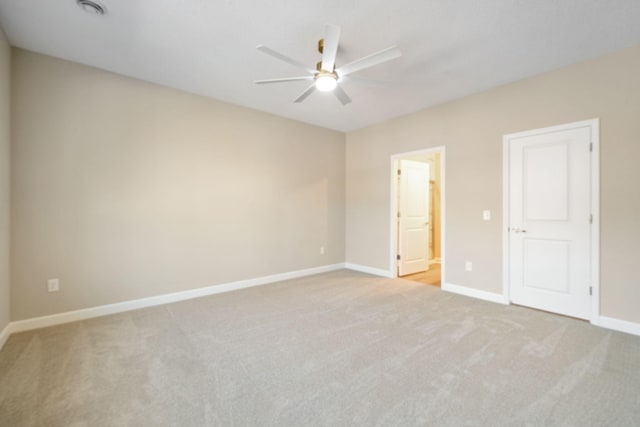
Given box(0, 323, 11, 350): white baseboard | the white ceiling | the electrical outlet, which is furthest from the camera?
the electrical outlet

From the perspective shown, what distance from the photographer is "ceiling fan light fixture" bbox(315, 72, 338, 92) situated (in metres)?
2.44

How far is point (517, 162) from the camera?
3.38 metres

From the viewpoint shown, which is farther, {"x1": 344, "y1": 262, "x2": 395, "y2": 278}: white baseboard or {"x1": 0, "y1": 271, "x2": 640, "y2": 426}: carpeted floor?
{"x1": 344, "y1": 262, "x2": 395, "y2": 278}: white baseboard

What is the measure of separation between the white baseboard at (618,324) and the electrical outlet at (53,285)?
5.52m

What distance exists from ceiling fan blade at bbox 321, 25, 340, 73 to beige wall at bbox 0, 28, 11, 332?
2.81 meters

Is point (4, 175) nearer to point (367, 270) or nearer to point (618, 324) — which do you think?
point (367, 270)

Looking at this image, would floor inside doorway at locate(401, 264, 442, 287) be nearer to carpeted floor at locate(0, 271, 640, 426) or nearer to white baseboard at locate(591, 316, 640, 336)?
carpeted floor at locate(0, 271, 640, 426)

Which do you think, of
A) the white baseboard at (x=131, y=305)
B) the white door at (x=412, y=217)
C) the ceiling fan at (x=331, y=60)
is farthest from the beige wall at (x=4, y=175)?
the white door at (x=412, y=217)

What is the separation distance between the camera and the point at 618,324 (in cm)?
270

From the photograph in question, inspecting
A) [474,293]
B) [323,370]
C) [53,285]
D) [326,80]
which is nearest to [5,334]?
[53,285]

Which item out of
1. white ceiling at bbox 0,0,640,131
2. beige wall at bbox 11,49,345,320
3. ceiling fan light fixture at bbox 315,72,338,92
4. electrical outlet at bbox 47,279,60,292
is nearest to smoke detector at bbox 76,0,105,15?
white ceiling at bbox 0,0,640,131

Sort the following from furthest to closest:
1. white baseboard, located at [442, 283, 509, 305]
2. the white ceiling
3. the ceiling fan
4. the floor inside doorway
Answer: the floor inside doorway → white baseboard, located at [442, 283, 509, 305] → the white ceiling → the ceiling fan

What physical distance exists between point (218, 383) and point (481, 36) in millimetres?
3538

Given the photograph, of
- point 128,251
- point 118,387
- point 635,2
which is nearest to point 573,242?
point 635,2
